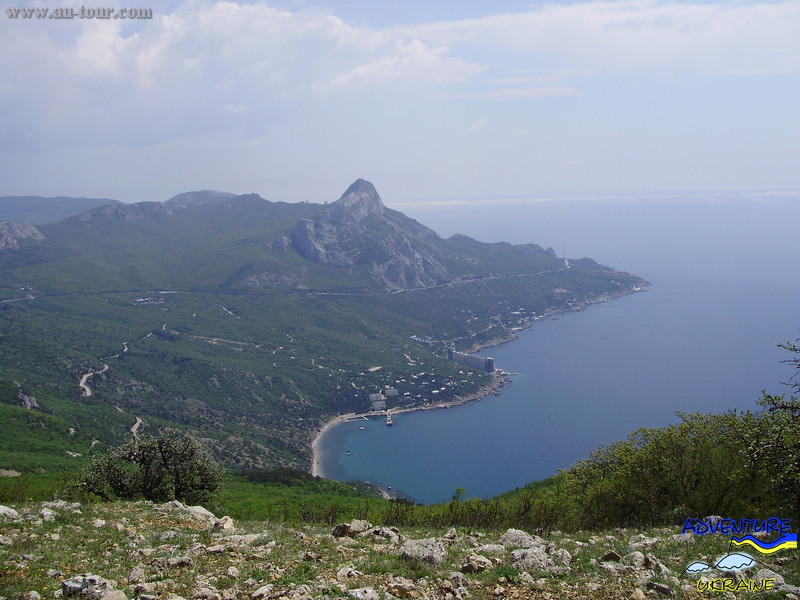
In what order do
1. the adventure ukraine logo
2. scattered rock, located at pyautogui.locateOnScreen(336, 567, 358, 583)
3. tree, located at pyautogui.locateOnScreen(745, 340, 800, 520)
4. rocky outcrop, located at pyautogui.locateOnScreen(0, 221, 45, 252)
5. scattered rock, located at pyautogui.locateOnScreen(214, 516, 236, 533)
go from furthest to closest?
rocky outcrop, located at pyautogui.locateOnScreen(0, 221, 45, 252) → scattered rock, located at pyautogui.locateOnScreen(214, 516, 236, 533) → tree, located at pyautogui.locateOnScreen(745, 340, 800, 520) → scattered rock, located at pyautogui.locateOnScreen(336, 567, 358, 583) → the adventure ukraine logo

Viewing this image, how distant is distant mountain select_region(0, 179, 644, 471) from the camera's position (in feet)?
250

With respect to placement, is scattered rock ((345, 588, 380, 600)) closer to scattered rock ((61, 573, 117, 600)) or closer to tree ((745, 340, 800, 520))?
scattered rock ((61, 573, 117, 600))

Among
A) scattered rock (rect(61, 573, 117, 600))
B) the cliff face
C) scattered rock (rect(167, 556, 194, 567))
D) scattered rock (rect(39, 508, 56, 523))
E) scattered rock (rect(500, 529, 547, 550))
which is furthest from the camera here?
the cliff face

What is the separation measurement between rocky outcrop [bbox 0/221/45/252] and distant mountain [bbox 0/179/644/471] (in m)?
0.54

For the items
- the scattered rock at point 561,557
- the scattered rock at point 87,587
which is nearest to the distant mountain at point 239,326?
the scattered rock at point 87,587

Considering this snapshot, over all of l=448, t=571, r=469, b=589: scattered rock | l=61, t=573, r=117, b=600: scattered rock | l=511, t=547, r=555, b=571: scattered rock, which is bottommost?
l=511, t=547, r=555, b=571: scattered rock

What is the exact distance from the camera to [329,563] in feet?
38.2

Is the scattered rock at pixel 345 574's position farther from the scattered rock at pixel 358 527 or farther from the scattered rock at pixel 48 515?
the scattered rock at pixel 48 515

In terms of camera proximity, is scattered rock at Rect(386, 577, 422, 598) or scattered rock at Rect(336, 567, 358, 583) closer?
scattered rock at Rect(386, 577, 422, 598)

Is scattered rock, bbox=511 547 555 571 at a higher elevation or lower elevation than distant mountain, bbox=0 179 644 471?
higher

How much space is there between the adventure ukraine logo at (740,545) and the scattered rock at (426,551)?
5.43m

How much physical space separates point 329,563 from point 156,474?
47.6 feet

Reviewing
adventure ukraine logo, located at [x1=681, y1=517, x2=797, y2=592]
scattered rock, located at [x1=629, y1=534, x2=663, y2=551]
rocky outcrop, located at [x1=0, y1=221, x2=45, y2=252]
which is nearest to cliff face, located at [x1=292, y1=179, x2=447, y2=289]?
rocky outcrop, located at [x1=0, y1=221, x2=45, y2=252]

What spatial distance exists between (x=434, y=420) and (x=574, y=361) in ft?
154
